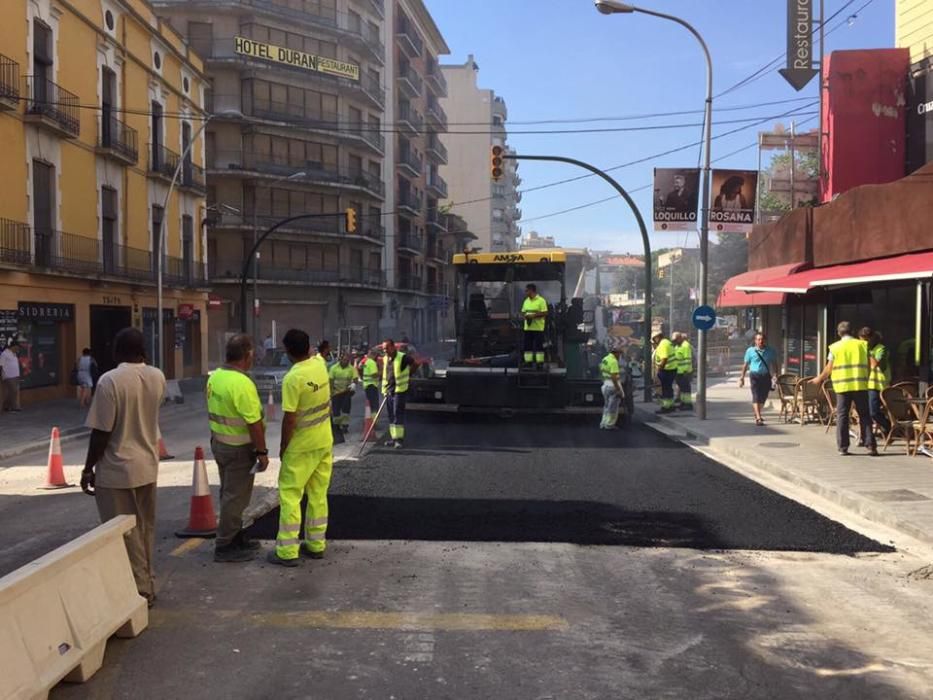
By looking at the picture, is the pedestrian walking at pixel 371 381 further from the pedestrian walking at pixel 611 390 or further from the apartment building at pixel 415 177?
the apartment building at pixel 415 177

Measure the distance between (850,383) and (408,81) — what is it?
5750 centimetres

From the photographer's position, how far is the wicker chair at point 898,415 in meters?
11.2

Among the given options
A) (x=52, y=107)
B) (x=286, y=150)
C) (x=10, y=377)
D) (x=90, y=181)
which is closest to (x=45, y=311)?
(x=10, y=377)

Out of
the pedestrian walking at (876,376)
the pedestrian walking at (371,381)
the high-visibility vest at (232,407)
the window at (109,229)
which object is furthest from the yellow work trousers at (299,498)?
the window at (109,229)

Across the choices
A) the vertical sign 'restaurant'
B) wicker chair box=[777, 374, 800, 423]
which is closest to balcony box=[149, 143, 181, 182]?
the vertical sign 'restaurant'

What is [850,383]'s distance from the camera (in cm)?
1078

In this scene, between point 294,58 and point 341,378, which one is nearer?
point 341,378

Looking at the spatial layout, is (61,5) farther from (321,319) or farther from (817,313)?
Result: (321,319)

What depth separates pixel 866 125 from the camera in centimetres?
1650

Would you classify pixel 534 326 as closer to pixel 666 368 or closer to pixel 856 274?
pixel 666 368

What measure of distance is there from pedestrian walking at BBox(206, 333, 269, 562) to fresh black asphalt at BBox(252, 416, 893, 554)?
89 cm

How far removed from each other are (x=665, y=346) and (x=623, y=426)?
2764mm

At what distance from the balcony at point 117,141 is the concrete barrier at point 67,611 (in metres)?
24.6

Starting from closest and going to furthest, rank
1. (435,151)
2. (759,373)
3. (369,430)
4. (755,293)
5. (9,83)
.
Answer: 1. (369,430)
2. (759,373)
3. (755,293)
4. (9,83)
5. (435,151)
